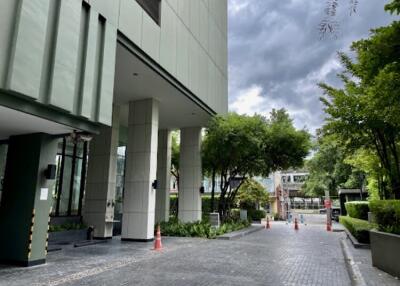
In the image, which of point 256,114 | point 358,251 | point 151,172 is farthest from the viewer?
point 256,114

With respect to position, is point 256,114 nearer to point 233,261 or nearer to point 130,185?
point 130,185

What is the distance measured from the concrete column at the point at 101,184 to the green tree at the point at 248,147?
229 inches

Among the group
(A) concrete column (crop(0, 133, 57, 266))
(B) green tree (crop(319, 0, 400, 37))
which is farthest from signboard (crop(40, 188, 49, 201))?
(B) green tree (crop(319, 0, 400, 37))

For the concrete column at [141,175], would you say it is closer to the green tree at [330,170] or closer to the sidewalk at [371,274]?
the sidewalk at [371,274]

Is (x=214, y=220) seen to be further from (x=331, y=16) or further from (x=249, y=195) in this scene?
(x=331, y=16)

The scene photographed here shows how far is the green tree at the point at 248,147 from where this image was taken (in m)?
18.7

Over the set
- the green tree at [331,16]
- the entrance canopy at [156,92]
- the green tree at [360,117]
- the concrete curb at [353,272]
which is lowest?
the concrete curb at [353,272]

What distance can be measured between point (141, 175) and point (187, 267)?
6994mm

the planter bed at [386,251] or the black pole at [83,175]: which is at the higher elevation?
the black pole at [83,175]

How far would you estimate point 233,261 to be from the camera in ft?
33.2

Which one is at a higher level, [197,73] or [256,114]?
[197,73]

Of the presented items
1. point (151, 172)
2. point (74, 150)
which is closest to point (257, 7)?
point (151, 172)

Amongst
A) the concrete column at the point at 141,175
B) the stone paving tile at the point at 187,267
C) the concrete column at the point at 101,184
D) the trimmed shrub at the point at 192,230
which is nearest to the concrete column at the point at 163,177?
the trimmed shrub at the point at 192,230

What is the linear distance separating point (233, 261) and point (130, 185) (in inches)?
279
